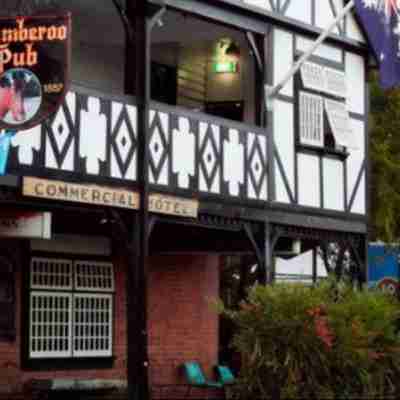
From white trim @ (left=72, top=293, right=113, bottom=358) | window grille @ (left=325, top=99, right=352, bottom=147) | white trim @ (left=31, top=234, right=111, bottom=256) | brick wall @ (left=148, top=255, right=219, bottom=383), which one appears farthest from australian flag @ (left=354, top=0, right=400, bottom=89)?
white trim @ (left=72, top=293, right=113, bottom=358)

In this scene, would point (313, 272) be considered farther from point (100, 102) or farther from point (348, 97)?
point (100, 102)

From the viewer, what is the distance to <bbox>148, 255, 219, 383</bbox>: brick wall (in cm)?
2656

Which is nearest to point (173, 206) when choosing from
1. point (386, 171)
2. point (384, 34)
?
point (384, 34)

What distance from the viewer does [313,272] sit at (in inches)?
1129

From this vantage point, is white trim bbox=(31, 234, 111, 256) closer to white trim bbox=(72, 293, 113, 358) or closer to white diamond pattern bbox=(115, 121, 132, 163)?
white trim bbox=(72, 293, 113, 358)

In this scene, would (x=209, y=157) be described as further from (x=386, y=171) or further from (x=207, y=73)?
(x=386, y=171)

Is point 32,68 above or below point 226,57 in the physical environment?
below

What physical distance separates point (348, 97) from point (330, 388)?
453 inches

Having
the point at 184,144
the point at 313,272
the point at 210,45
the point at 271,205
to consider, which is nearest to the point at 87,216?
the point at 184,144

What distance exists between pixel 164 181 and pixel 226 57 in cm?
530

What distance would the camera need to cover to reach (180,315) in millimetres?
27047

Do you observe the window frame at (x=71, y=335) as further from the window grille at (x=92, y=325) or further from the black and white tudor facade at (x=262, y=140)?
the black and white tudor facade at (x=262, y=140)

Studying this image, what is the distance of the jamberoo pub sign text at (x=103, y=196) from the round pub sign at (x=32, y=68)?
1.14 meters

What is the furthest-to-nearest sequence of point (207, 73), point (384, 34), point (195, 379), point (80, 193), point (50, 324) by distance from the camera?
point (384, 34), point (207, 73), point (195, 379), point (50, 324), point (80, 193)
